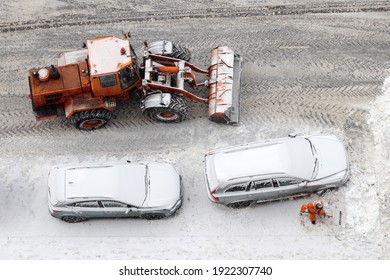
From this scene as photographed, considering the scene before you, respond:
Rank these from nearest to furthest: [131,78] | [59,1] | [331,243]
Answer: [331,243] → [131,78] → [59,1]

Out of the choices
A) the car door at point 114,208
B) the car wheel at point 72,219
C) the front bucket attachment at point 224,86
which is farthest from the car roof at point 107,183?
the front bucket attachment at point 224,86

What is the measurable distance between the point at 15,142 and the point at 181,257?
223 inches

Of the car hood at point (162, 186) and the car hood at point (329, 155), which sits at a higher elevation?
the car hood at point (329, 155)

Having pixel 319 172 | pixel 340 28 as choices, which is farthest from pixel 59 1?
pixel 319 172

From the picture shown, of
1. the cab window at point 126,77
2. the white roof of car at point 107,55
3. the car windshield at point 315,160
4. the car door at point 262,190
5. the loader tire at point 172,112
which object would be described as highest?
the white roof of car at point 107,55

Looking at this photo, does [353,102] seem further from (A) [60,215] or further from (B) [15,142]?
(B) [15,142]

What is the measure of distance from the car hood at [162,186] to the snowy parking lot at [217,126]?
0.65 meters

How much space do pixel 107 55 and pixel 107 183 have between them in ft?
11.1

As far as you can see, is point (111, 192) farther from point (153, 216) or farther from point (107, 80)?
point (107, 80)

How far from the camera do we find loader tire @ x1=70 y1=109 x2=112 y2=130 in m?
14.3

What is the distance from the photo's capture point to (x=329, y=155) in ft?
44.0

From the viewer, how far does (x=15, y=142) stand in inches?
586

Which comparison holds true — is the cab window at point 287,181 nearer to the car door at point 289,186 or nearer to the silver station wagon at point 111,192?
the car door at point 289,186

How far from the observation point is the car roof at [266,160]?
1294 cm
